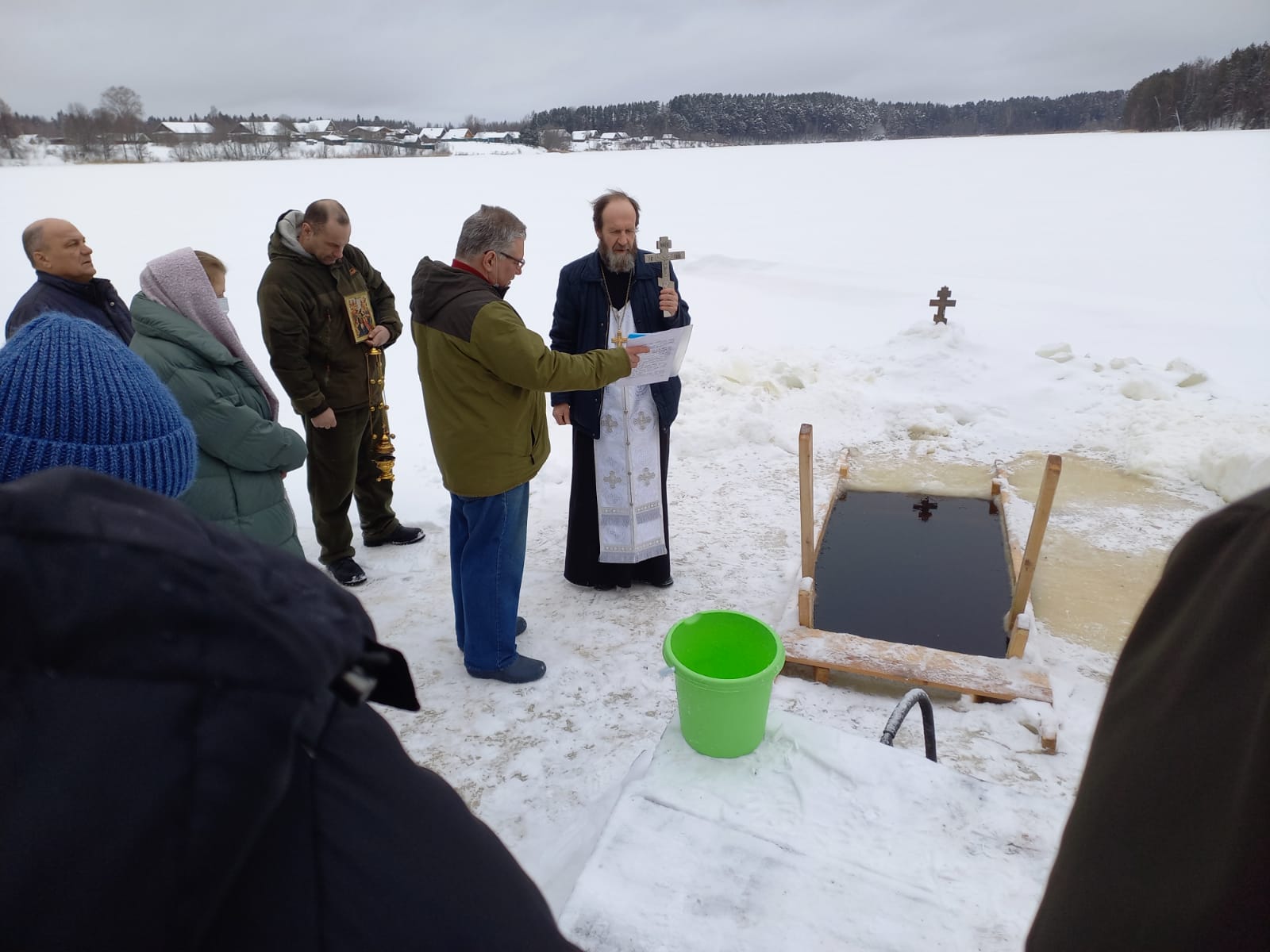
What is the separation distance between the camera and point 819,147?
36906mm

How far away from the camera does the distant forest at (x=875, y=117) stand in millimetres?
42969

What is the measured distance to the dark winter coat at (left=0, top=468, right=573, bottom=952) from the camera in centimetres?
51

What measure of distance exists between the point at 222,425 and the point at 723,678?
6.56 ft

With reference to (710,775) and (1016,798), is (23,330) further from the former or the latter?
(1016,798)

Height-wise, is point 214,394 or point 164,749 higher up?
point 164,749

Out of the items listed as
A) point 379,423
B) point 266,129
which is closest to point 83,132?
point 266,129

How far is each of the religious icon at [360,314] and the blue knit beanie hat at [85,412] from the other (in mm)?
2806

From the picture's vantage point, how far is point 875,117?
62344 millimetres

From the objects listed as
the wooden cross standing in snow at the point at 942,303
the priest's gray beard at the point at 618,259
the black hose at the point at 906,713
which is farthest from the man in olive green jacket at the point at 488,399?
the wooden cross standing in snow at the point at 942,303

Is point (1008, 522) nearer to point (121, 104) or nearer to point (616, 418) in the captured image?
point (616, 418)

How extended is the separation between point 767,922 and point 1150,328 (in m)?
10.6

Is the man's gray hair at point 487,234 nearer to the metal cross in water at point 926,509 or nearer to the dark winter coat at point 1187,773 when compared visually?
the dark winter coat at point 1187,773

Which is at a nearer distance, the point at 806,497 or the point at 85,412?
the point at 85,412

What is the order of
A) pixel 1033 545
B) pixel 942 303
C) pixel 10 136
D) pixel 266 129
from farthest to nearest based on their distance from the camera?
pixel 266 129
pixel 10 136
pixel 942 303
pixel 1033 545
